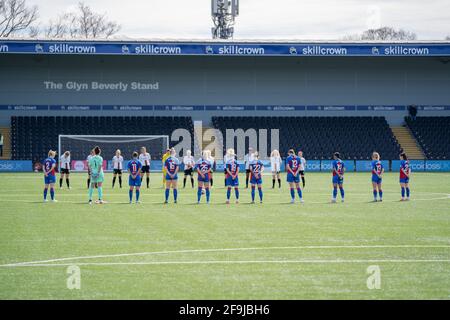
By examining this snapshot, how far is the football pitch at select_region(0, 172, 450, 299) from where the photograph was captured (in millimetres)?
11914

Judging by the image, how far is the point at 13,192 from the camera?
3534cm

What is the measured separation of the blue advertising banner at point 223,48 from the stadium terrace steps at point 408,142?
24.5ft

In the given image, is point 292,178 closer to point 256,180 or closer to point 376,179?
point 256,180

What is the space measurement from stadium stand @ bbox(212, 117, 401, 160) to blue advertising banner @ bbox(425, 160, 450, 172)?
2.90 m

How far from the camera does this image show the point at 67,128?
6391 cm

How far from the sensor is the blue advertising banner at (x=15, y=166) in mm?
60031

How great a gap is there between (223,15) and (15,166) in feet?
87.1

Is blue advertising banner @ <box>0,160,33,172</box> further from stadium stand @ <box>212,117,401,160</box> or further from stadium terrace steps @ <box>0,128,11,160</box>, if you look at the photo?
stadium stand @ <box>212,117,401,160</box>

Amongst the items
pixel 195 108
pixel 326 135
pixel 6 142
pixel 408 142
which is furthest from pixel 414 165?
pixel 6 142

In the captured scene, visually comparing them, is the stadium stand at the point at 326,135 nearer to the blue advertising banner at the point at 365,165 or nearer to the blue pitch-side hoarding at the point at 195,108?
the blue advertising banner at the point at 365,165

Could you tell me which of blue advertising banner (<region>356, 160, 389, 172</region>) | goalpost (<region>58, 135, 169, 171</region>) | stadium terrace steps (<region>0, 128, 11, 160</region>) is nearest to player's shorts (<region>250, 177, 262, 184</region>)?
goalpost (<region>58, 135, 169, 171</region>)

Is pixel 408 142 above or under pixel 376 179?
above

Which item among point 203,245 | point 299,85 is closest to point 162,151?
point 299,85
